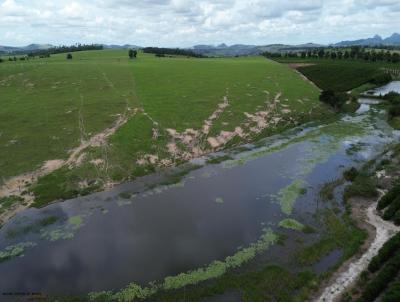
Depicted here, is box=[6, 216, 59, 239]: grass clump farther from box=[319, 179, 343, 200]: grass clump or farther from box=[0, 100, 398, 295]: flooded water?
box=[319, 179, 343, 200]: grass clump

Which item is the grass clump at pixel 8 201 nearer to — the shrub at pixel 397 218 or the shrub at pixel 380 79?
the shrub at pixel 397 218

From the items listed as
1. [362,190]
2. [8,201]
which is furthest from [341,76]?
[8,201]

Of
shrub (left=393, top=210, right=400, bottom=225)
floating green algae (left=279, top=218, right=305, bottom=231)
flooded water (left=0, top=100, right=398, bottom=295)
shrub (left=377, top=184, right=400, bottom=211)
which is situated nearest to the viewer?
flooded water (left=0, top=100, right=398, bottom=295)

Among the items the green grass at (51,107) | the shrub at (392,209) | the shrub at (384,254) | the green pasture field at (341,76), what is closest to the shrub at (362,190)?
the shrub at (392,209)

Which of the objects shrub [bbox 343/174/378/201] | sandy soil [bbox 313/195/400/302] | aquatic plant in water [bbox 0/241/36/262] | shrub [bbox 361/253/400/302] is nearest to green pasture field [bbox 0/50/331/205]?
aquatic plant in water [bbox 0/241/36/262]

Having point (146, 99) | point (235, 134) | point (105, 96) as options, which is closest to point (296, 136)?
point (235, 134)

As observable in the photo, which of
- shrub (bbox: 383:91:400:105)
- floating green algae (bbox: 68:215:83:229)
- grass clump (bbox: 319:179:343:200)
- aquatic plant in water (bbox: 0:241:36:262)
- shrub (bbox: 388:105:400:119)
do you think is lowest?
aquatic plant in water (bbox: 0:241:36:262)

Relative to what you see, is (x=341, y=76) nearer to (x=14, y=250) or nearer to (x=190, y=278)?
(x=190, y=278)
